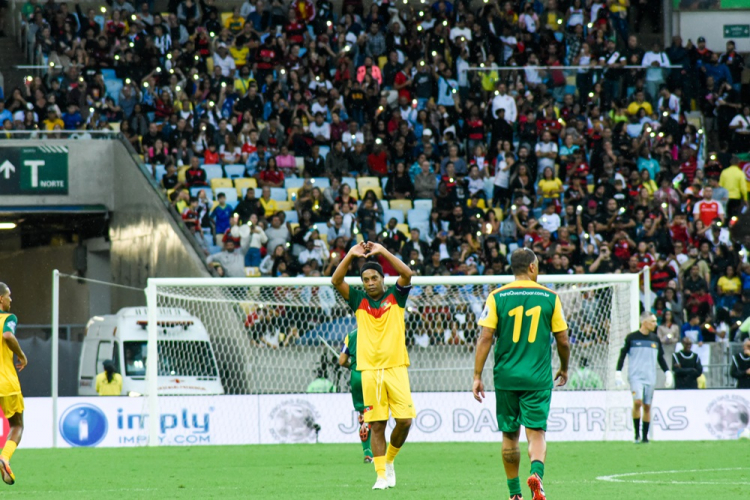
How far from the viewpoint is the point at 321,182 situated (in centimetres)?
2414

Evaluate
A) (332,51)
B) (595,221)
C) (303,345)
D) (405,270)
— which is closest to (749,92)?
(595,221)

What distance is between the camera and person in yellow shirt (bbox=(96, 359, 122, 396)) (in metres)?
19.7

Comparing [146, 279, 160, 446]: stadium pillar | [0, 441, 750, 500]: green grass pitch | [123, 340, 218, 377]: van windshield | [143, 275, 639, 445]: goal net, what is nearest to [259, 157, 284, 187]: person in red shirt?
[143, 275, 639, 445]: goal net

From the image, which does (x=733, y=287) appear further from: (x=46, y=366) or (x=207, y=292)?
(x=46, y=366)

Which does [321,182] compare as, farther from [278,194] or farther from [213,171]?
[213,171]

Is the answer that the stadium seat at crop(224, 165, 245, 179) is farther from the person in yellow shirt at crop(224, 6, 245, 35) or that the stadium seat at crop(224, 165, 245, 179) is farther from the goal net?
the goal net

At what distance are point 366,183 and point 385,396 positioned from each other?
15.1 meters

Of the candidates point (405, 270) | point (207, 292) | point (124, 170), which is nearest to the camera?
point (405, 270)

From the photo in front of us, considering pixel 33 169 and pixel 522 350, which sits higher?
pixel 33 169

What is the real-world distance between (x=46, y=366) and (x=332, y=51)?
1051 centimetres

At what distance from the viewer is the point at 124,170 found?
2383 centimetres

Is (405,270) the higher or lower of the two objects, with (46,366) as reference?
higher

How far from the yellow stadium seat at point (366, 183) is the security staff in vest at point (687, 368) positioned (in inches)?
318

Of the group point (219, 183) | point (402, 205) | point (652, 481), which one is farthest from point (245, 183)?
point (652, 481)
